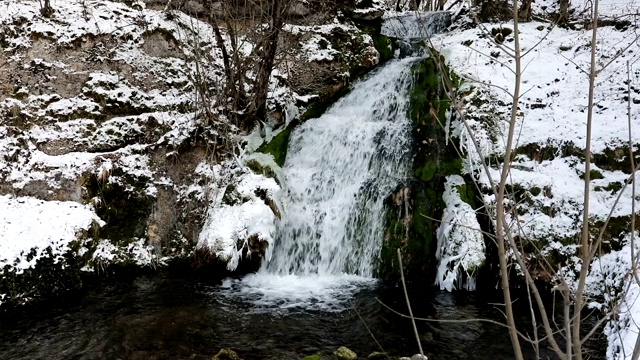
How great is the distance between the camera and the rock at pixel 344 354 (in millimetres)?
4973

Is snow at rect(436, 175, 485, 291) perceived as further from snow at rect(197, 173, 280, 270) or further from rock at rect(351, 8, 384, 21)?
rock at rect(351, 8, 384, 21)

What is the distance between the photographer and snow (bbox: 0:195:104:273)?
6371 millimetres

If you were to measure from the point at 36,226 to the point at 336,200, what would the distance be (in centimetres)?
464

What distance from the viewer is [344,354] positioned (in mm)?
4996

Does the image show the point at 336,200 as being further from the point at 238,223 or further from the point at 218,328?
the point at 218,328

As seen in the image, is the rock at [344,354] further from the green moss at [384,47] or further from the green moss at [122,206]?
the green moss at [384,47]

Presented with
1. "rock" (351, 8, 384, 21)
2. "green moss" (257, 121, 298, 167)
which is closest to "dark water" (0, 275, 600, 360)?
"green moss" (257, 121, 298, 167)

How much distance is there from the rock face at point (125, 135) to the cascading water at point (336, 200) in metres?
0.52

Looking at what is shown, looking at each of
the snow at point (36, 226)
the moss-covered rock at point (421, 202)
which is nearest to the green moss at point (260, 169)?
the moss-covered rock at point (421, 202)

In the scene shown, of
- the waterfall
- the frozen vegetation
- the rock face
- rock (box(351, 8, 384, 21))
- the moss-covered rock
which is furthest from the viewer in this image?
rock (box(351, 8, 384, 21))

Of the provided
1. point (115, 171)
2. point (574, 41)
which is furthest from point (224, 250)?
point (574, 41)

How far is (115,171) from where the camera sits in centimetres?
773

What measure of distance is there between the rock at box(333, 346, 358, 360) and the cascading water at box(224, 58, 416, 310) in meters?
1.38

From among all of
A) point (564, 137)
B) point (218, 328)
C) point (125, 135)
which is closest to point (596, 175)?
point (564, 137)
